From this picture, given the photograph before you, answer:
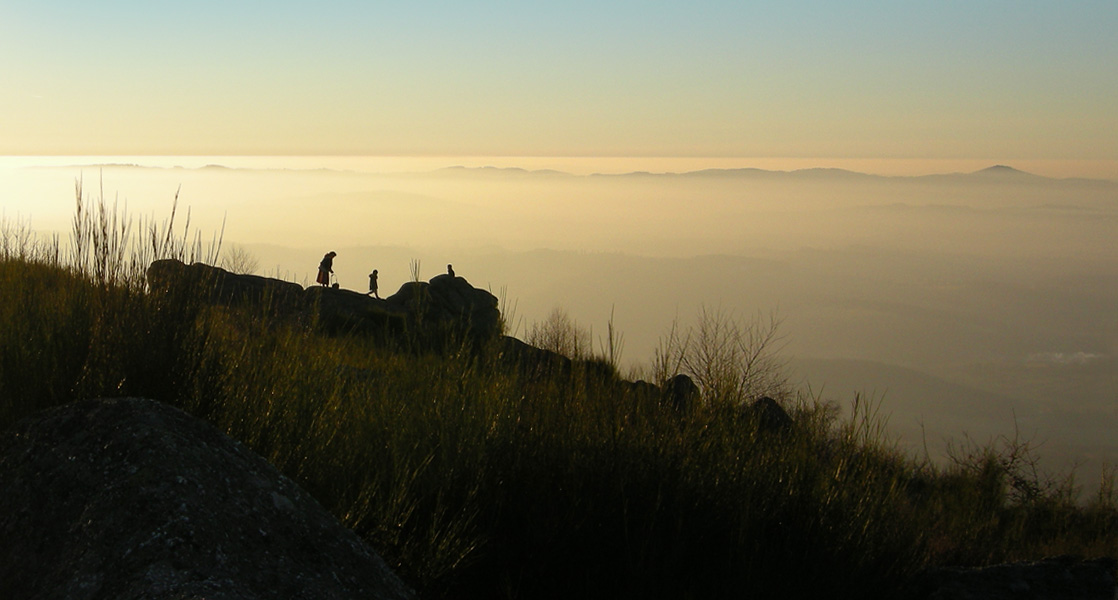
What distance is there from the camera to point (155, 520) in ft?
9.95

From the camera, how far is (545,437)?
21.5 ft

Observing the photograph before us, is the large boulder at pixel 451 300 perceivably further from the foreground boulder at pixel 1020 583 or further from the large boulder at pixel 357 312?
the foreground boulder at pixel 1020 583

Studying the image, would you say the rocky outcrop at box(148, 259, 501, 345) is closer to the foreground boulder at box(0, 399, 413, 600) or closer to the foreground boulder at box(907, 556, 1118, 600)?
the foreground boulder at box(907, 556, 1118, 600)

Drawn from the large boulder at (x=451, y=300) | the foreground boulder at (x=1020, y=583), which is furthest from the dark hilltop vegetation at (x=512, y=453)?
the large boulder at (x=451, y=300)

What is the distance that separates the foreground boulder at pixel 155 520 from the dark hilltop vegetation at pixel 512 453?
1.12m

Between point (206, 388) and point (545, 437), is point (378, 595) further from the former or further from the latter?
point (545, 437)

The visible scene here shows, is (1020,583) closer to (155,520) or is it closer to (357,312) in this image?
(155,520)

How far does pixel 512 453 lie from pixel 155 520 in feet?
11.7

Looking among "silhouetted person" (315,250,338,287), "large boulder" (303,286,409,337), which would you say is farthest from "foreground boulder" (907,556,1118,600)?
"silhouetted person" (315,250,338,287)

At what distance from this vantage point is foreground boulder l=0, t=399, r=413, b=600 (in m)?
2.90

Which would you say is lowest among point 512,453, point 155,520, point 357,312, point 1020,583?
point 357,312

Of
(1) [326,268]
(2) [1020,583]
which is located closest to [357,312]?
(1) [326,268]

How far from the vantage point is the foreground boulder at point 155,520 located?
2.90 m

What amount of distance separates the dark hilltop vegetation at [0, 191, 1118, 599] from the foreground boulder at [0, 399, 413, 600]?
1.12 m
